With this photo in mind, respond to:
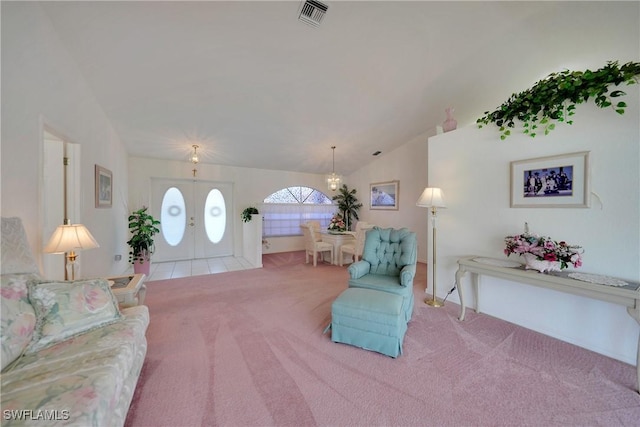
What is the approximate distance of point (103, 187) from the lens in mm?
3697

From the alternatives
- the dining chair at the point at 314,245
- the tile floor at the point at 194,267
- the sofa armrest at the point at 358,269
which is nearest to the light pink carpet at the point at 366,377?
the sofa armrest at the point at 358,269

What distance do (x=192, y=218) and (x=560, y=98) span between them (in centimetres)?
674

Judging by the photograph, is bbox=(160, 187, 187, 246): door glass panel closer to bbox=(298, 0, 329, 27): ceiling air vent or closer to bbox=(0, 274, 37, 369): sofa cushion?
bbox=(0, 274, 37, 369): sofa cushion

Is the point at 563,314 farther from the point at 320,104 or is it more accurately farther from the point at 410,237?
the point at 320,104

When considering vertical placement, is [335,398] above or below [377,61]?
below

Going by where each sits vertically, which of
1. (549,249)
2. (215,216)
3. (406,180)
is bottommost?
(549,249)

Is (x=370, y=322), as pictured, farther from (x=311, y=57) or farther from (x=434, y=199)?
(x=311, y=57)

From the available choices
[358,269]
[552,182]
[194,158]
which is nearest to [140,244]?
[194,158]

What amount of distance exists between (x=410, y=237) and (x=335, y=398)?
75.7 inches

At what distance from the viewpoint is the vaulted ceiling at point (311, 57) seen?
7.99ft

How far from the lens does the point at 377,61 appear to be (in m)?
3.18

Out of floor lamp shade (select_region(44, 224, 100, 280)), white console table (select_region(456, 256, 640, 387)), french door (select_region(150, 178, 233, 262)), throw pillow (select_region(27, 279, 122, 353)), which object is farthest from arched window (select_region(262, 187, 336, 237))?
throw pillow (select_region(27, 279, 122, 353))

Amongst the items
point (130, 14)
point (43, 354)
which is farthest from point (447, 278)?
point (130, 14)

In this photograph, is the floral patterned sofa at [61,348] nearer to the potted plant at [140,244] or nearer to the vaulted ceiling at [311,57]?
the vaulted ceiling at [311,57]
